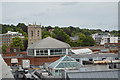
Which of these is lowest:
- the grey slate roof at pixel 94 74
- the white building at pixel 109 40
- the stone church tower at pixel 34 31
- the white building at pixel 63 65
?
the white building at pixel 63 65

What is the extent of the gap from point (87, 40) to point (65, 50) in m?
34.3

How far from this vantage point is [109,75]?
10.0 metres

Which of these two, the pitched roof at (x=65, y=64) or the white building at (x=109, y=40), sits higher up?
the white building at (x=109, y=40)


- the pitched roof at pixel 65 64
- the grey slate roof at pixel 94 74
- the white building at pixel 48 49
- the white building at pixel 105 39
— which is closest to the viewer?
the grey slate roof at pixel 94 74

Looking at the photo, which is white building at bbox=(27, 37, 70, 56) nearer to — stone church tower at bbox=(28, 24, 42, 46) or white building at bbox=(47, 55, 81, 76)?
white building at bbox=(47, 55, 81, 76)

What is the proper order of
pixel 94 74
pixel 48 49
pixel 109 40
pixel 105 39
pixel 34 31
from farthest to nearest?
1. pixel 105 39
2. pixel 109 40
3. pixel 34 31
4. pixel 48 49
5. pixel 94 74

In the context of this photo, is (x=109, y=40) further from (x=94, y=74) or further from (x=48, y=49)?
(x=94, y=74)

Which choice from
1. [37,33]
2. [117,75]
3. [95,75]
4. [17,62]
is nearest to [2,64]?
[95,75]

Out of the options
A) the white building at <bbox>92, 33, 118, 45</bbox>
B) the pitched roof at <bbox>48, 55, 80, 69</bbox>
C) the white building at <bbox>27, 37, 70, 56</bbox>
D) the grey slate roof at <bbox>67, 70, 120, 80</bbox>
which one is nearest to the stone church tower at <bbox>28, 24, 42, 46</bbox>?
the white building at <bbox>27, 37, 70, 56</bbox>

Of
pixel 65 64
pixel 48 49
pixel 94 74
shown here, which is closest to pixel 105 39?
pixel 48 49

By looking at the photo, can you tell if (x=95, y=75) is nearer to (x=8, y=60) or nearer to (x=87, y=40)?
(x=8, y=60)

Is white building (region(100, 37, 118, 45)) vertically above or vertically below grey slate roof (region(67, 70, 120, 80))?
above

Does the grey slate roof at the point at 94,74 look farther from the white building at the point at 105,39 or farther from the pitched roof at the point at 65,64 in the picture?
the white building at the point at 105,39

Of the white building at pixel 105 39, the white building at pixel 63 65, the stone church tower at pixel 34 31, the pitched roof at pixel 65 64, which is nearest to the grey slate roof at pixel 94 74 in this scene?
the white building at pixel 63 65
